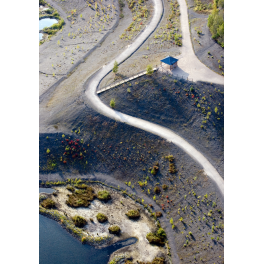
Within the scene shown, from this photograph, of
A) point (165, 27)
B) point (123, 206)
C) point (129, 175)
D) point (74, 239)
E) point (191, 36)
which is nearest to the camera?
point (74, 239)

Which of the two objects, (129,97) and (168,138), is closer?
(168,138)

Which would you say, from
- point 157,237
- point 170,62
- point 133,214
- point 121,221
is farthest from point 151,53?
point 157,237

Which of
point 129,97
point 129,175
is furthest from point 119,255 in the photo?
point 129,97

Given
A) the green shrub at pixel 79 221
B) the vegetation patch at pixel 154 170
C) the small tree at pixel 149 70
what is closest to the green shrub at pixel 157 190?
the vegetation patch at pixel 154 170

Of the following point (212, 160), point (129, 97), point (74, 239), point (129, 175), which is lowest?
point (74, 239)

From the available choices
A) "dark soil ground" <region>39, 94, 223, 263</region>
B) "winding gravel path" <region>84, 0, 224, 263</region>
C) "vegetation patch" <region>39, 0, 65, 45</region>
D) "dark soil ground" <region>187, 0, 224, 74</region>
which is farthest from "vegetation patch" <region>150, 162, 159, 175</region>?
"vegetation patch" <region>39, 0, 65, 45</region>

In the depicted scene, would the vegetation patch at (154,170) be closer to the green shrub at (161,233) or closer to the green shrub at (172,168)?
the green shrub at (172,168)

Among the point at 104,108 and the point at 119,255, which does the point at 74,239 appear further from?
the point at 104,108

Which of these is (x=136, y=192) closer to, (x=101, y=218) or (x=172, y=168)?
(x=172, y=168)
